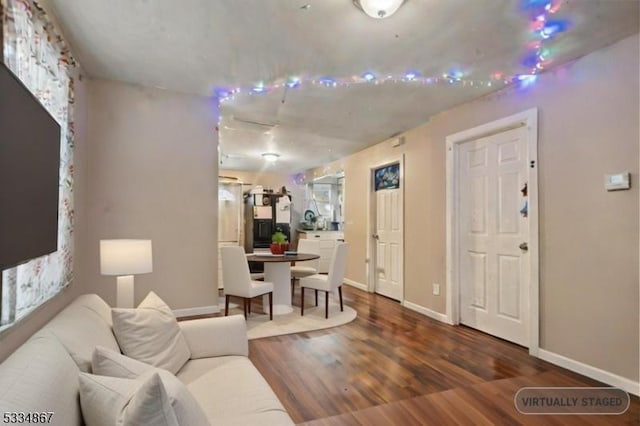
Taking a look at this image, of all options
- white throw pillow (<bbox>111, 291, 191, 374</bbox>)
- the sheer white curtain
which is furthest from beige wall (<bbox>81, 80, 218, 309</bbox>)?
white throw pillow (<bbox>111, 291, 191, 374</bbox>)

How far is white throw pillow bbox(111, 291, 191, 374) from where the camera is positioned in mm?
1502

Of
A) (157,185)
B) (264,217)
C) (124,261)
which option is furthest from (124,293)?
(264,217)

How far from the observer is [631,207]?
2289 millimetres

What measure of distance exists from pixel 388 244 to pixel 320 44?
3.34 metres

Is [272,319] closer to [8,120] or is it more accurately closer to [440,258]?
[440,258]

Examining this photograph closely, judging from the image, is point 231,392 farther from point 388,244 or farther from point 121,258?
point 388,244

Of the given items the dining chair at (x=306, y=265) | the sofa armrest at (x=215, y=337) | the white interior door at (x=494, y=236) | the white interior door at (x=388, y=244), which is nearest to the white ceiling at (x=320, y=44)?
the white interior door at (x=494, y=236)

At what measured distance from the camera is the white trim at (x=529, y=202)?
290 cm

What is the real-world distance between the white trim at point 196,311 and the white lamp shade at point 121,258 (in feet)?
5.60

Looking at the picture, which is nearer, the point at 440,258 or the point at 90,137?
the point at 90,137

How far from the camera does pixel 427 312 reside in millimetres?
4125

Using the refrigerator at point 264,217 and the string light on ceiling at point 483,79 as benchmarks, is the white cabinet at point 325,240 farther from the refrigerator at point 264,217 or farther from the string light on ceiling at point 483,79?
the string light on ceiling at point 483,79

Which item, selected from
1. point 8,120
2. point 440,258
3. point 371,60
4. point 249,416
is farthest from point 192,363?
point 440,258

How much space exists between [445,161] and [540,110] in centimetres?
114
